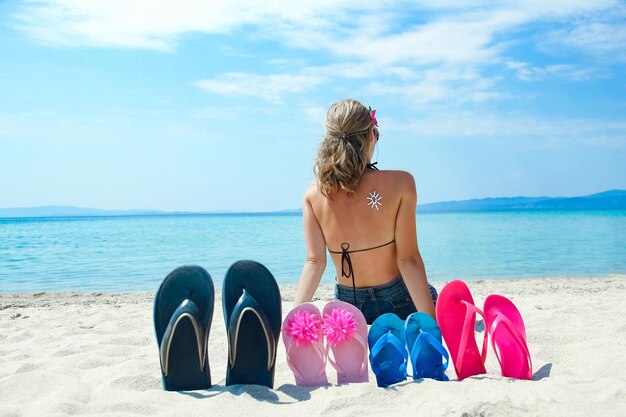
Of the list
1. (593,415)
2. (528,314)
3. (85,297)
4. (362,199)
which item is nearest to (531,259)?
(528,314)

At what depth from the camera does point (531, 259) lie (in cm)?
1066

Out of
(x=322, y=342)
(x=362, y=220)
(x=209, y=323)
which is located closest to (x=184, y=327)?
(x=209, y=323)

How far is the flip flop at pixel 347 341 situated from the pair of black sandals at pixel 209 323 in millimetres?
231

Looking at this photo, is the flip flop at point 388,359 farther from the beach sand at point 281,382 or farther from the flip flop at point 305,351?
the flip flop at point 305,351

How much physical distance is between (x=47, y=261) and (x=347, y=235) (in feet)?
32.5

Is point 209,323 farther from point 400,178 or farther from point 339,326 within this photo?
point 400,178

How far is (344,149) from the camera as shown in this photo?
2.99m

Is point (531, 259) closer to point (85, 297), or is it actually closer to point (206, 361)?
point (85, 297)

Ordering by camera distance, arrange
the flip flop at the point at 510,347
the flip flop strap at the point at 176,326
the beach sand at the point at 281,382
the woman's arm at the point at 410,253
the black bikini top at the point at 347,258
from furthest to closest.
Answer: the black bikini top at the point at 347,258, the woman's arm at the point at 410,253, the flip flop at the point at 510,347, the flip flop strap at the point at 176,326, the beach sand at the point at 281,382

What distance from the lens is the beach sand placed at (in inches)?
82.4

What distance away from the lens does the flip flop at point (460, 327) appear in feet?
8.27

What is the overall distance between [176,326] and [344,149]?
48.8 inches

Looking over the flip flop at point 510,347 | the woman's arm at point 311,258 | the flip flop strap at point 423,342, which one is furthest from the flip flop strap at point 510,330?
the woman's arm at point 311,258

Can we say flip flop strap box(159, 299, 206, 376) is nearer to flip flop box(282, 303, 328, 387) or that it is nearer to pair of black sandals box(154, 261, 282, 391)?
pair of black sandals box(154, 261, 282, 391)
